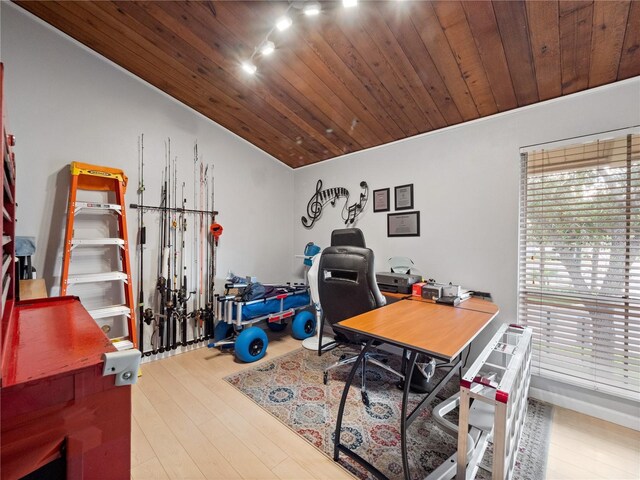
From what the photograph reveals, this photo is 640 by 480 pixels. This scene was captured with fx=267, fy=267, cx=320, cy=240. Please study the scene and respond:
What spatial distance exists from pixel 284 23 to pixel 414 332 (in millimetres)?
2040

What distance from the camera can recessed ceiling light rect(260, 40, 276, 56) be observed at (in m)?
1.87

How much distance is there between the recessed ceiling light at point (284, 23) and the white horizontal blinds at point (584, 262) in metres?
2.09

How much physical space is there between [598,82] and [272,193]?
3300mm

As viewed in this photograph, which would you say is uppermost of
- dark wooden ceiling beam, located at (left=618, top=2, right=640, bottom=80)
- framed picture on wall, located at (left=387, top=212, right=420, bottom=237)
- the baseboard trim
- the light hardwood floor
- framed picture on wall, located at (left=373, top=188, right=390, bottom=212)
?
dark wooden ceiling beam, located at (left=618, top=2, right=640, bottom=80)

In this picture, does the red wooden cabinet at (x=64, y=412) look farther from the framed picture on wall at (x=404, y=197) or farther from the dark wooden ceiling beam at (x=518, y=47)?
the framed picture on wall at (x=404, y=197)

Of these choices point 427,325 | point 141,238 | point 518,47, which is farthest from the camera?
point 141,238

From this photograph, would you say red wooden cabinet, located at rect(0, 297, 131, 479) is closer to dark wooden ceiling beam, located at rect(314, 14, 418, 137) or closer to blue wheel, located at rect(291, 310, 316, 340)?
dark wooden ceiling beam, located at rect(314, 14, 418, 137)

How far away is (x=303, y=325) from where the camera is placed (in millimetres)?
3254

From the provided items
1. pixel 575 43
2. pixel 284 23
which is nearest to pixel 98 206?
pixel 284 23

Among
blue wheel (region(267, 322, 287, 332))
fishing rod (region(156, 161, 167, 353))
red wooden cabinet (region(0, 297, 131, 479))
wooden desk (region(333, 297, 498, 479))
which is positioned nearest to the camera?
red wooden cabinet (region(0, 297, 131, 479))

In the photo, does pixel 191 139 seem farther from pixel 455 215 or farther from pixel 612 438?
pixel 612 438

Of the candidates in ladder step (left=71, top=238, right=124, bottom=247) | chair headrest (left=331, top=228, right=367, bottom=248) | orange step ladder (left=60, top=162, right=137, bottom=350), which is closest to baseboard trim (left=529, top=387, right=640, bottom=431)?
chair headrest (left=331, top=228, right=367, bottom=248)

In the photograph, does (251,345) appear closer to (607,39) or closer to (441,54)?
(441,54)

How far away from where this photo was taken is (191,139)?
2.99m
